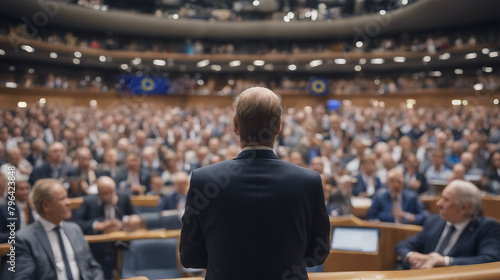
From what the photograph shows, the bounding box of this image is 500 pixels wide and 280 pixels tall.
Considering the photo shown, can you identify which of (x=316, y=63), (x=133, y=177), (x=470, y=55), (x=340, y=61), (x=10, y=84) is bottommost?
(x=133, y=177)

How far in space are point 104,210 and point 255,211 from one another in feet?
9.64

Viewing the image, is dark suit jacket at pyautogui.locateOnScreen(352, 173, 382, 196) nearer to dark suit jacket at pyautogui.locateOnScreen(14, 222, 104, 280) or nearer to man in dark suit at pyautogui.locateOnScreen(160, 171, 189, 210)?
man in dark suit at pyautogui.locateOnScreen(160, 171, 189, 210)

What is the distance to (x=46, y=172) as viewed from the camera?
497 centimetres

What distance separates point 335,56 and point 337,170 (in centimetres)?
1402

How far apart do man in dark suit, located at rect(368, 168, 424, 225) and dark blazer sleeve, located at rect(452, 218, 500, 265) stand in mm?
1404

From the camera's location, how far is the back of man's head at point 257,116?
1106 mm

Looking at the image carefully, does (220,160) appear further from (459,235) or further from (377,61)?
(377,61)

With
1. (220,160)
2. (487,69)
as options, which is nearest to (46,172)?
(220,160)

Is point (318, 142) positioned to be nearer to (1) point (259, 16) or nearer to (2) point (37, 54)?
(1) point (259, 16)

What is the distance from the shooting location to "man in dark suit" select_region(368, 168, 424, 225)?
3.64 meters

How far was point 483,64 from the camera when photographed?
60.0 ft

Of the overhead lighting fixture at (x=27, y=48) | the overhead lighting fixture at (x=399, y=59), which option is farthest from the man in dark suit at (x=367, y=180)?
the overhead lighting fixture at (x=27, y=48)

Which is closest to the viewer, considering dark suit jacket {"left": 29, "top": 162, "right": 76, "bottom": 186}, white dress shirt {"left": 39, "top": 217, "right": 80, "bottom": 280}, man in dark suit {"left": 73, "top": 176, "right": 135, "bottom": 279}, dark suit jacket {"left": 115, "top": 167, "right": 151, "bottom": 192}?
white dress shirt {"left": 39, "top": 217, "right": 80, "bottom": 280}

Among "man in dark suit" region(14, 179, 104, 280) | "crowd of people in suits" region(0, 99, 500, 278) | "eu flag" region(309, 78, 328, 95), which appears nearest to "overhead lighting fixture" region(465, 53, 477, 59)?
"eu flag" region(309, 78, 328, 95)
